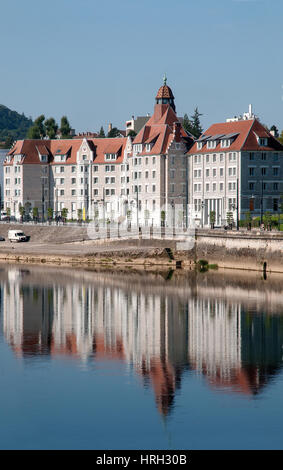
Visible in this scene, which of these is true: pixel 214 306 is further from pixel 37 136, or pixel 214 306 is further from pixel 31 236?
pixel 37 136

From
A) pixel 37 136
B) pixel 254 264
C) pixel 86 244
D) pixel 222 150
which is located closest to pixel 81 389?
pixel 254 264

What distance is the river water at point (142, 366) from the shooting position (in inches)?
1607

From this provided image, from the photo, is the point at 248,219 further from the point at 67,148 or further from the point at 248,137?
the point at 67,148

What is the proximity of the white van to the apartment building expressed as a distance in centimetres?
1489

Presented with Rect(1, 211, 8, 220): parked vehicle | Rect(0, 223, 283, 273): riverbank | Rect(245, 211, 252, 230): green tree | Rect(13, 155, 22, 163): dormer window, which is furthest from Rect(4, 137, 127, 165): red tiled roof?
Rect(245, 211, 252, 230): green tree

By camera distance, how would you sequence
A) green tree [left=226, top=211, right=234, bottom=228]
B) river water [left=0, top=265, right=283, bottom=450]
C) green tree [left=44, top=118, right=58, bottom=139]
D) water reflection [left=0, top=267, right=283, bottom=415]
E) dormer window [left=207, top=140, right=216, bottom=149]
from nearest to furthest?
river water [left=0, top=265, right=283, bottom=450]
water reflection [left=0, top=267, right=283, bottom=415]
green tree [left=226, top=211, right=234, bottom=228]
dormer window [left=207, top=140, right=216, bottom=149]
green tree [left=44, top=118, right=58, bottom=139]

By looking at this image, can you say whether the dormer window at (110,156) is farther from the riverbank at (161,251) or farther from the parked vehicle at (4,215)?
the riverbank at (161,251)

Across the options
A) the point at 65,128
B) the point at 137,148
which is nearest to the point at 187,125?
the point at 65,128

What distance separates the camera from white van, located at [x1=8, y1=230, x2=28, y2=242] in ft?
429

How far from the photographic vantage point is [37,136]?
193000 mm

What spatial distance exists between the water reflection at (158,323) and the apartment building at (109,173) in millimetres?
42204

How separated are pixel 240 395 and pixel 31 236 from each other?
293 ft

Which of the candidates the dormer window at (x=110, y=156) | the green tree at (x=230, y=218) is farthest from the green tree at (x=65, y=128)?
the green tree at (x=230, y=218)

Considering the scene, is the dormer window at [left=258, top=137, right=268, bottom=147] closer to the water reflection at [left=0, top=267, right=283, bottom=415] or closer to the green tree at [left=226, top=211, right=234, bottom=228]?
the green tree at [left=226, top=211, right=234, bottom=228]
